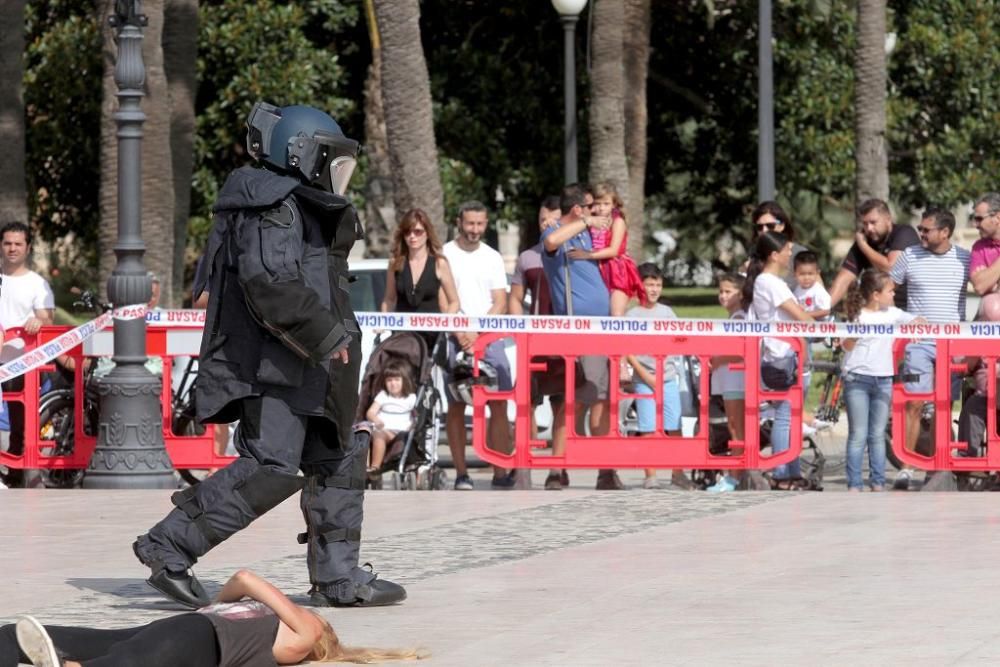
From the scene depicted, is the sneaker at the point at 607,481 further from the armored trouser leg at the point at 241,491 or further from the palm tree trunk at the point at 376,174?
the palm tree trunk at the point at 376,174

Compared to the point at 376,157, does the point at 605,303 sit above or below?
below

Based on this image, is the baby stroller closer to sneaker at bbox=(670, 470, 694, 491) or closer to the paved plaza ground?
the paved plaza ground

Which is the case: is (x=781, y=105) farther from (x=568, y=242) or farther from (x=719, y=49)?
(x=568, y=242)

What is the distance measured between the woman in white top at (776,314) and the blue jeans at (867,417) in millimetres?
345

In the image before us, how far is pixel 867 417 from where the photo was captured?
12.9 metres

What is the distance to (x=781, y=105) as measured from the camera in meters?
32.8

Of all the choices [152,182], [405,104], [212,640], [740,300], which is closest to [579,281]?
[740,300]

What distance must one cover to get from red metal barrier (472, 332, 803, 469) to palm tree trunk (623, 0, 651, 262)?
13371 millimetres

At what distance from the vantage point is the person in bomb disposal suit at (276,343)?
7.73 m

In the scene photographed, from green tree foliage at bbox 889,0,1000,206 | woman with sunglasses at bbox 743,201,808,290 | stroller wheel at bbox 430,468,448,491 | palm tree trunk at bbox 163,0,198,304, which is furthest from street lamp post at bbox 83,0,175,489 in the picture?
green tree foliage at bbox 889,0,1000,206

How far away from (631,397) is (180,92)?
12.1m

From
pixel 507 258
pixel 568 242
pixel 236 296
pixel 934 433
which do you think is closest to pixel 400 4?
pixel 568 242

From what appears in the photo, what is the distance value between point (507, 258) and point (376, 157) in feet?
139

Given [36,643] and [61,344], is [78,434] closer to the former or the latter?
[61,344]
